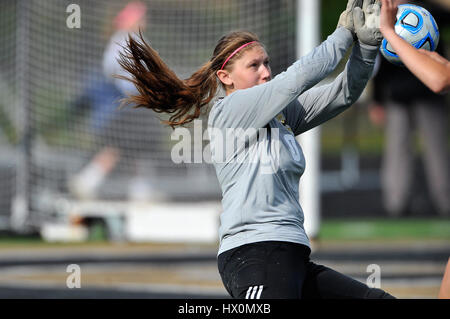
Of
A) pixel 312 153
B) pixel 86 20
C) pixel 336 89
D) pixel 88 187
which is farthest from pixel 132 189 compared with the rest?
pixel 336 89

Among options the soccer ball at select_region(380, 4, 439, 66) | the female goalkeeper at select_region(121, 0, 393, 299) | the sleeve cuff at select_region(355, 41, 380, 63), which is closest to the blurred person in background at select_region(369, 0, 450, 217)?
the soccer ball at select_region(380, 4, 439, 66)

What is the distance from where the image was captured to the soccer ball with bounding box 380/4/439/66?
4281 millimetres

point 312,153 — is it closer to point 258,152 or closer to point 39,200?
point 39,200

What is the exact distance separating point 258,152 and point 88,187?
9.28m

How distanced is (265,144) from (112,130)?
9162 mm

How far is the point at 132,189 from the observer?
44.4 ft

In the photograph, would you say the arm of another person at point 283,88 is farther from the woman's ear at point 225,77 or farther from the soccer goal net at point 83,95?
the soccer goal net at point 83,95

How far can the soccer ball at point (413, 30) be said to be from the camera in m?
4.28

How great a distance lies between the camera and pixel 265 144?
13.1 ft

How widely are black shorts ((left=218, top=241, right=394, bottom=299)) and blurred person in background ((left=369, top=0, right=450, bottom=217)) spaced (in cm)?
948

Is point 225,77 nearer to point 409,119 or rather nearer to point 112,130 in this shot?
point 112,130
